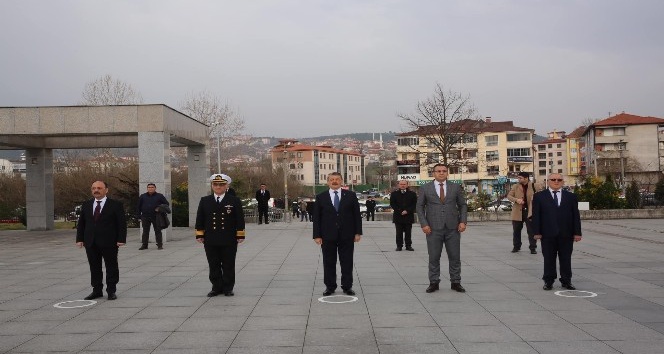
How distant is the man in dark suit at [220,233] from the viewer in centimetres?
838

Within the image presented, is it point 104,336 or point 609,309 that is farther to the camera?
point 609,309

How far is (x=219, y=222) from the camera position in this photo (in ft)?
27.7

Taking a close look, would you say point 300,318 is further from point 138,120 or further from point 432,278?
point 138,120

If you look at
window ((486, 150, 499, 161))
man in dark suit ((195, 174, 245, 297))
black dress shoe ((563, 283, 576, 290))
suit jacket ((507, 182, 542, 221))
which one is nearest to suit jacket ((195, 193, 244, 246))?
man in dark suit ((195, 174, 245, 297))

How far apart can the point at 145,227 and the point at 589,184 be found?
21.9 meters

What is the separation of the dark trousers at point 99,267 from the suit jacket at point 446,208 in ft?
14.3

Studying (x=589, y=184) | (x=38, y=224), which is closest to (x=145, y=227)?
(x=38, y=224)

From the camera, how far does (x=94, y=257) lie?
8398 millimetres

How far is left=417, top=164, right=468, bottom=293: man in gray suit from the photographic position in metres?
8.39

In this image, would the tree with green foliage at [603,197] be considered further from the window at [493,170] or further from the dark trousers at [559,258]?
the window at [493,170]

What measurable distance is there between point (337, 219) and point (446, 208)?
1548mm

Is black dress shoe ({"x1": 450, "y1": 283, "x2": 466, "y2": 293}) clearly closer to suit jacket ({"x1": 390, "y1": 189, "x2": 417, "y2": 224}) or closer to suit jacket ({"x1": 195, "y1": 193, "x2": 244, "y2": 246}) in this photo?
suit jacket ({"x1": 195, "y1": 193, "x2": 244, "y2": 246})

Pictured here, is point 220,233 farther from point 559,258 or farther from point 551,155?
point 551,155

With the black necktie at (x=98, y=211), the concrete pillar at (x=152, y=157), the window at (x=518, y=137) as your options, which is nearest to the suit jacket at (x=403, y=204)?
the concrete pillar at (x=152, y=157)
